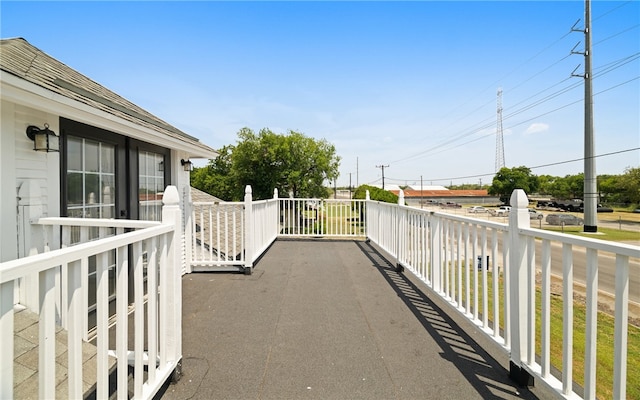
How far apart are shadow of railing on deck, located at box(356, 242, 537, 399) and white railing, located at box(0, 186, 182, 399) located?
1.89 metres

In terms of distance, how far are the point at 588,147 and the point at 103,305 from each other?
25619 mm

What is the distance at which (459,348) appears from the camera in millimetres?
2203

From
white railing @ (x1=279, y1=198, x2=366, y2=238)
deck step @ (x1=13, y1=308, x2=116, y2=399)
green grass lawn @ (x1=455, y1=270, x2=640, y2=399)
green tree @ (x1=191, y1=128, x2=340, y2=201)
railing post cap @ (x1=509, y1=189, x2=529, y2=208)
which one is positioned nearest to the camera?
deck step @ (x1=13, y1=308, x2=116, y2=399)

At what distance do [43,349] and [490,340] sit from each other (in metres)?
2.46

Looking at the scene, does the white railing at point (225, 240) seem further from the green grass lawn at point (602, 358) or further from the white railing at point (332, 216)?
the green grass lawn at point (602, 358)

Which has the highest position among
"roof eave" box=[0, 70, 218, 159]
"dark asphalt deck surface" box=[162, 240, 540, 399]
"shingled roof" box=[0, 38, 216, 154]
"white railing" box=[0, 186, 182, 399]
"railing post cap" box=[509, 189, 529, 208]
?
"shingled roof" box=[0, 38, 216, 154]

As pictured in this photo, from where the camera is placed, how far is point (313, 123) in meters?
18.9

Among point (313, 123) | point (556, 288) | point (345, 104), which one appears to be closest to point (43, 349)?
point (556, 288)

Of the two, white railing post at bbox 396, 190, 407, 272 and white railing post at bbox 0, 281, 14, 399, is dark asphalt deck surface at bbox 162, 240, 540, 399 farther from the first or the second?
white railing post at bbox 0, 281, 14, 399

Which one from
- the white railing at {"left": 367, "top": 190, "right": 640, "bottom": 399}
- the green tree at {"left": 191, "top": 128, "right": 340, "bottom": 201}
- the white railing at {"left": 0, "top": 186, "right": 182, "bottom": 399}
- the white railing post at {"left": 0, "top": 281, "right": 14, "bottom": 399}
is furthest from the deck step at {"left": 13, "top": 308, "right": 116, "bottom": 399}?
the green tree at {"left": 191, "top": 128, "right": 340, "bottom": 201}

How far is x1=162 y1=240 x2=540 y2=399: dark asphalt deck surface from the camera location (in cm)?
175

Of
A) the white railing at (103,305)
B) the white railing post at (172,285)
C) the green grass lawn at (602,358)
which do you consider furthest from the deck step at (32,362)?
the green grass lawn at (602,358)

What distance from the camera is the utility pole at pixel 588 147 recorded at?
18.6 m

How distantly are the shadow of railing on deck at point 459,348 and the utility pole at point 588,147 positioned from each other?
868 inches
